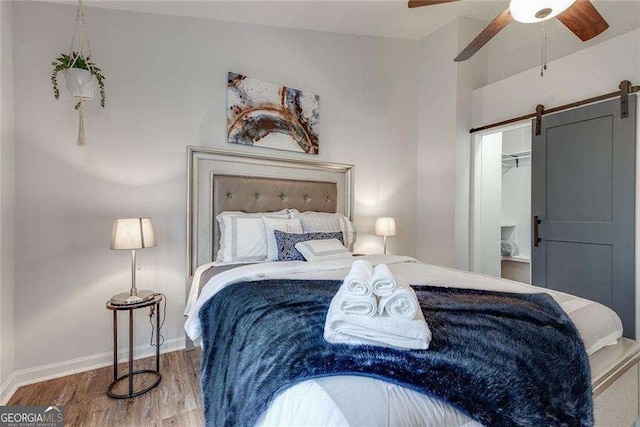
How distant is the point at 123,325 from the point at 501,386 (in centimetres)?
245

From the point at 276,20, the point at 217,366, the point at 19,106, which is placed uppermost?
the point at 276,20

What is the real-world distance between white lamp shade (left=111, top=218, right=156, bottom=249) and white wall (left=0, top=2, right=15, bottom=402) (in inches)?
23.5

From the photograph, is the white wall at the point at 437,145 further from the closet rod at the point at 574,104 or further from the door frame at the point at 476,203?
the closet rod at the point at 574,104

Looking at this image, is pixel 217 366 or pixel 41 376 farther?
pixel 41 376

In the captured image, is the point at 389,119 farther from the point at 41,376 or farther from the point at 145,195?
the point at 41,376

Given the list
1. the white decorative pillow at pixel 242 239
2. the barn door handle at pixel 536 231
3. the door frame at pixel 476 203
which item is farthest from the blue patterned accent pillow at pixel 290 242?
the barn door handle at pixel 536 231

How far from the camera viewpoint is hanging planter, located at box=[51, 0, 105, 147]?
6.34ft

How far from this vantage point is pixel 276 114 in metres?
2.84

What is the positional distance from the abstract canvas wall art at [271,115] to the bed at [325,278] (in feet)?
0.60

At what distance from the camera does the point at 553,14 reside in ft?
5.24

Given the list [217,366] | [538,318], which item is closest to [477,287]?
[538,318]

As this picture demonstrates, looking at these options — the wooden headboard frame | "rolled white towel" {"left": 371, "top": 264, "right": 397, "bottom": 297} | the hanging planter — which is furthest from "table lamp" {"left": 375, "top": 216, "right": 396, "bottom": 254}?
the hanging planter

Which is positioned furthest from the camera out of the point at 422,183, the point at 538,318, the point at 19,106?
the point at 422,183

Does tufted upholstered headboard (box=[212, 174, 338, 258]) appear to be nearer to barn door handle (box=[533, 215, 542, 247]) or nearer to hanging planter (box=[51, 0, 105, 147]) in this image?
hanging planter (box=[51, 0, 105, 147])
